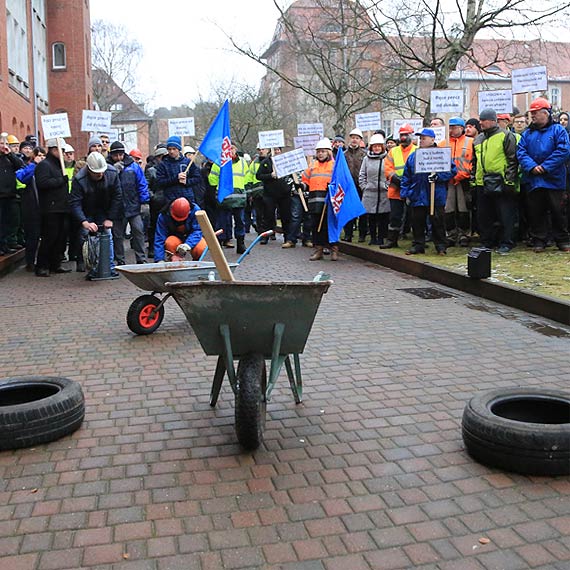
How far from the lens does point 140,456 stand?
4520mm

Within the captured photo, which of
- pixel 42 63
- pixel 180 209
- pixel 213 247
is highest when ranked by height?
pixel 42 63

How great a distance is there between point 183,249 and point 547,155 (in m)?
6.12

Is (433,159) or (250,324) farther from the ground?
(433,159)

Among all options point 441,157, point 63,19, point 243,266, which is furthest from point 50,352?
point 63,19

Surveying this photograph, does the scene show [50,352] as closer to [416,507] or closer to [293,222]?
[416,507]

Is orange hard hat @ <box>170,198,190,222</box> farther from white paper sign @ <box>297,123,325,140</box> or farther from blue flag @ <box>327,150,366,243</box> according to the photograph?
white paper sign @ <box>297,123,325,140</box>

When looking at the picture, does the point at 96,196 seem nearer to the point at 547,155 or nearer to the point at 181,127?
the point at 181,127

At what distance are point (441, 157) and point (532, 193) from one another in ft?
5.15

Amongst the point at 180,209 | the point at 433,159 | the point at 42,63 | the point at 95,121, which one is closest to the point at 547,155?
the point at 433,159

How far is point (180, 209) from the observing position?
9.09m

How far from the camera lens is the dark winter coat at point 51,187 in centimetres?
1276

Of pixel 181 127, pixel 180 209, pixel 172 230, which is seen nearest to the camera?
pixel 180 209

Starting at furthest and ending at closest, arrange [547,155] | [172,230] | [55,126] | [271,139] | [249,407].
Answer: [271,139]
[55,126]
[547,155]
[172,230]
[249,407]

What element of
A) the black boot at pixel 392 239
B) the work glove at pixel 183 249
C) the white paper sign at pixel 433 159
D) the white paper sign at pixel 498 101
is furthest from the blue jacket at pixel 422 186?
the work glove at pixel 183 249
